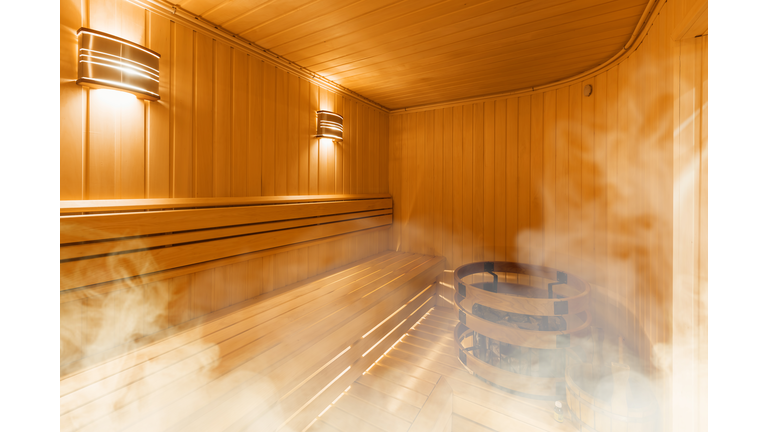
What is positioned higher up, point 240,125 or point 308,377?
point 240,125

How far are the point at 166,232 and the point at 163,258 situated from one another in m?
0.15

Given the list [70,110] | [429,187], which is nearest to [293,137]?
[70,110]

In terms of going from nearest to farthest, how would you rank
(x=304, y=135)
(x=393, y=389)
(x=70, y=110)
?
(x=70, y=110), (x=393, y=389), (x=304, y=135)

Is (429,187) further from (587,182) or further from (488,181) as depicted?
(587,182)

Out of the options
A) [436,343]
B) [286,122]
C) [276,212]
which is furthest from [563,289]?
[286,122]

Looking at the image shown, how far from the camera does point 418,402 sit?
1.84 metres

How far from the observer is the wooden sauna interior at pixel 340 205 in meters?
1.24

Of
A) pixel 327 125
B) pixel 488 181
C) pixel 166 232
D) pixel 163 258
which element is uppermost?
pixel 327 125

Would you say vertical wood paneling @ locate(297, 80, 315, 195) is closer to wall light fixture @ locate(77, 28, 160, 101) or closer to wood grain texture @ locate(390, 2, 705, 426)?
wall light fixture @ locate(77, 28, 160, 101)

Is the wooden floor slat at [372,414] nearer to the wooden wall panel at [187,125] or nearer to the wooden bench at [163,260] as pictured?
the wooden bench at [163,260]

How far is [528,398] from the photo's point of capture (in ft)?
6.15

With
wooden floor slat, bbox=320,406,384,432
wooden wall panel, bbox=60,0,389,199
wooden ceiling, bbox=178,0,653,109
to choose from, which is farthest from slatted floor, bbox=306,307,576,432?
wooden ceiling, bbox=178,0,653,109

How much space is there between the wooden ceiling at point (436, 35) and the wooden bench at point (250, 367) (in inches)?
76.5

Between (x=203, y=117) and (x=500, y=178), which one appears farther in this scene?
(x=500, y=178)
